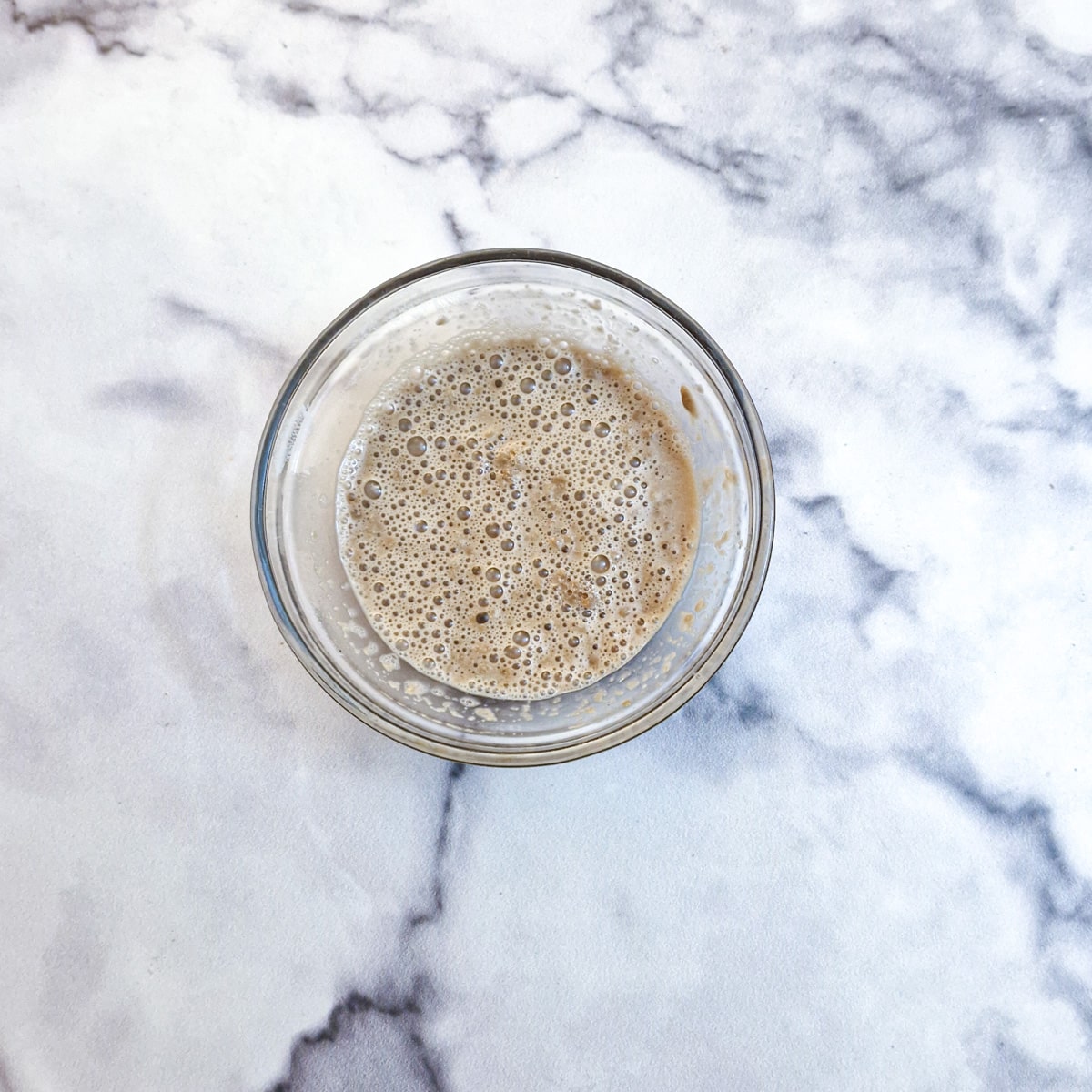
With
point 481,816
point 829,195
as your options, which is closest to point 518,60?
point 829,195

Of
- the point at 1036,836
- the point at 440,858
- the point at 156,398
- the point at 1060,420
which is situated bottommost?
the point at 440,858

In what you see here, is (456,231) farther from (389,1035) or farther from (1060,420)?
(389,1035)

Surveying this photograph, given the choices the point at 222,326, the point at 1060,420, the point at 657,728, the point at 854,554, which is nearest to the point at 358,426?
the point at 222,326

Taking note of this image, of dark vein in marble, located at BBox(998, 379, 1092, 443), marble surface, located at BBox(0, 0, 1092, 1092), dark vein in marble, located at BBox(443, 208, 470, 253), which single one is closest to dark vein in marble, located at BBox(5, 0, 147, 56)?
marble surface, located at BBox(0, 0, 1092, 1092)

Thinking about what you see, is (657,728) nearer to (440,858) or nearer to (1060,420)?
(440,858)

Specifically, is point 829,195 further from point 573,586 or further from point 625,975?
point 625,975

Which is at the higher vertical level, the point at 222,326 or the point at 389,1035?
the point at 222,326

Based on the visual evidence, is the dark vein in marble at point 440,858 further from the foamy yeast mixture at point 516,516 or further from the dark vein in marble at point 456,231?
the dark vein in marble at point 456,231

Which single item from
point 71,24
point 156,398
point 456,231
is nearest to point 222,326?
point 156,398
